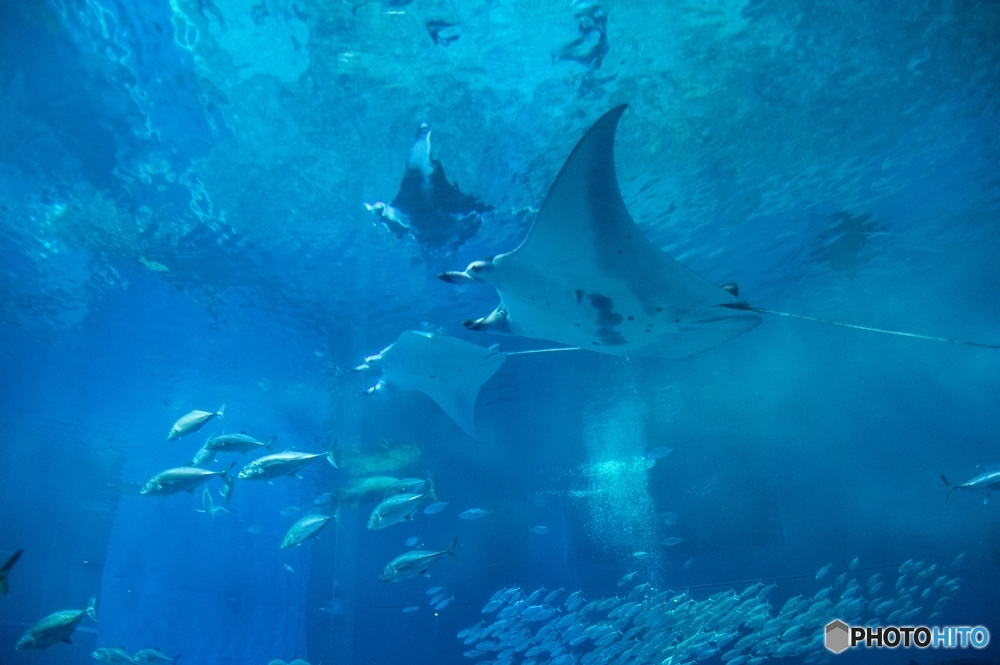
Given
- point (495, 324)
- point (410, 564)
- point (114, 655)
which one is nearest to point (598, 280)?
point (495, 324)

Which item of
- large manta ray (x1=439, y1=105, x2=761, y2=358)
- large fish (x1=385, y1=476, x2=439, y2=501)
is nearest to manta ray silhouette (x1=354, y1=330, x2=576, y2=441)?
large manta ray (x1=439, y1=105, x2=761, y2=358)

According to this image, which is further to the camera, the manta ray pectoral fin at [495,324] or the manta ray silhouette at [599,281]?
the manta ray pectoral fin at [495,324]

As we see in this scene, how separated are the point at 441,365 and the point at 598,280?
8.47ft

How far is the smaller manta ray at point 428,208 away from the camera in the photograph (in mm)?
6438

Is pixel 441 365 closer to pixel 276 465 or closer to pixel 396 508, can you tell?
pixel 276 465

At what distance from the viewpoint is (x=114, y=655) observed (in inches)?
320

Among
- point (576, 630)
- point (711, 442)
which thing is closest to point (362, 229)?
point (576, 630)

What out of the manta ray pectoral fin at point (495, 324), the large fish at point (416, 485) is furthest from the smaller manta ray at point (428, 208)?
the large fish at point (416, 485)

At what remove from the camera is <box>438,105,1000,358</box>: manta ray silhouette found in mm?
3004

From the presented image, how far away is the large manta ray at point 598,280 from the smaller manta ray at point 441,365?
113 centimetres

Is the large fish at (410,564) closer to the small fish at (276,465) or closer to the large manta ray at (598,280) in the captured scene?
the small fish at (276,465)

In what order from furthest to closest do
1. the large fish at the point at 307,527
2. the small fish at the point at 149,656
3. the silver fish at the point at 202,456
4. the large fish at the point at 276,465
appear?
the small fish at the point at 149,656 < the silver fish at the point at 202,456 < the large fish at the point at 307,527 < the large fish at the point at 276,465

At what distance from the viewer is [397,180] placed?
668 centimetres

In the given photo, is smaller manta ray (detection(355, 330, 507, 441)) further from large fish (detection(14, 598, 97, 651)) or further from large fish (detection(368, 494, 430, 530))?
large fish (detection(14, 598, 97, 651))
